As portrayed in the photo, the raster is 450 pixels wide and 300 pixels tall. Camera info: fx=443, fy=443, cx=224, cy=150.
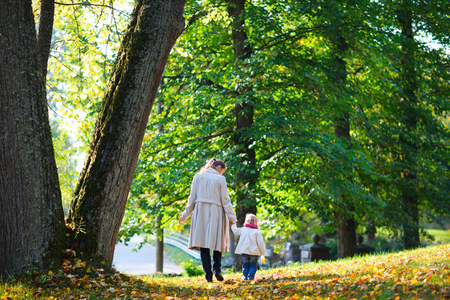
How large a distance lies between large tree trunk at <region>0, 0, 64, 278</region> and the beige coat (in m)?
2.07

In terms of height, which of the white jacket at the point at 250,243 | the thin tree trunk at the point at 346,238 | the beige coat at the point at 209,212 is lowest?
the thin tree trunk at the point at 346,238

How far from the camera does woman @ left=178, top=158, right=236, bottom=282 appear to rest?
22.6 feet

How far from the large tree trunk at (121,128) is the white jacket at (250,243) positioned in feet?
8.04

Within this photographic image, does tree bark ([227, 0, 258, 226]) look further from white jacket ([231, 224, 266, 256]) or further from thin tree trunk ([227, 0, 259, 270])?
white jacket ([231, 224, 266, 256])

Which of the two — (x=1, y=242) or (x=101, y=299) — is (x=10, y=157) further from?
(x=101, y=299)

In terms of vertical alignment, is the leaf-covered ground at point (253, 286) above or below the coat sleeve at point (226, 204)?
below

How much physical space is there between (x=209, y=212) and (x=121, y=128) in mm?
2017

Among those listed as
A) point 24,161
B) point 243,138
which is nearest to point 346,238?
point 243,138

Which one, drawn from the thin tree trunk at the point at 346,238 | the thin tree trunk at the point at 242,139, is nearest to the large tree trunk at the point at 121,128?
the thin tree trunk at the point at 242,139

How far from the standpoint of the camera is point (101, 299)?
4.92 meters

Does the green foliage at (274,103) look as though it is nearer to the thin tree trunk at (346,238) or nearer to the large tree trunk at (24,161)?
the thin tree trunk at (346,238)

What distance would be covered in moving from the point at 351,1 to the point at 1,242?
1003cm

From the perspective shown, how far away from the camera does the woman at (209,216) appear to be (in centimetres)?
689

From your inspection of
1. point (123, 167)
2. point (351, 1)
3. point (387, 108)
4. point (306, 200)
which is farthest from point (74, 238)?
point (387, 108)
